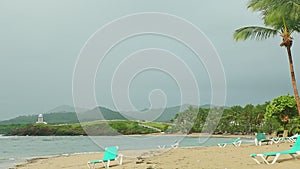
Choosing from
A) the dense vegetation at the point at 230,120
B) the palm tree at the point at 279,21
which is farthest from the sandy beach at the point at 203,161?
the dense vegetation at the point at 230,120

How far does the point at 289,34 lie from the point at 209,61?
543 cm

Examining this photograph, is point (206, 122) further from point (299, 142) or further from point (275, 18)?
point (299, 142)

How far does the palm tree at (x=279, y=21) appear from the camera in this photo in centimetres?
1623

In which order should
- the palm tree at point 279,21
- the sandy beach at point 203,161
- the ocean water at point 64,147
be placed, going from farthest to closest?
the ocean water at point 64,147
the palm tree at point 279,21
the sandy beach at point 203,161

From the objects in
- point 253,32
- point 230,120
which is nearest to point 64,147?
point 253,32

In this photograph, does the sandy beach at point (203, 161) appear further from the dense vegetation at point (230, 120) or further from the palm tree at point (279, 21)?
the dense vegetation at point (230, 120)

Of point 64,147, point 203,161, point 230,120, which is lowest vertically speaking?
point 203,161

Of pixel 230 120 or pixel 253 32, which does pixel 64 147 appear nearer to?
pixel 253 32

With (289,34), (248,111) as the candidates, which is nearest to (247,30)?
(289,34)

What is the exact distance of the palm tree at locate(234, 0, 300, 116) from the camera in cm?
1623

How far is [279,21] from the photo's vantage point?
1748cm

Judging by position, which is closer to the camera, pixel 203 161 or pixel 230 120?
pixel 203 161

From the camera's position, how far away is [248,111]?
77062 mm

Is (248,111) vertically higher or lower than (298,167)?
higher
